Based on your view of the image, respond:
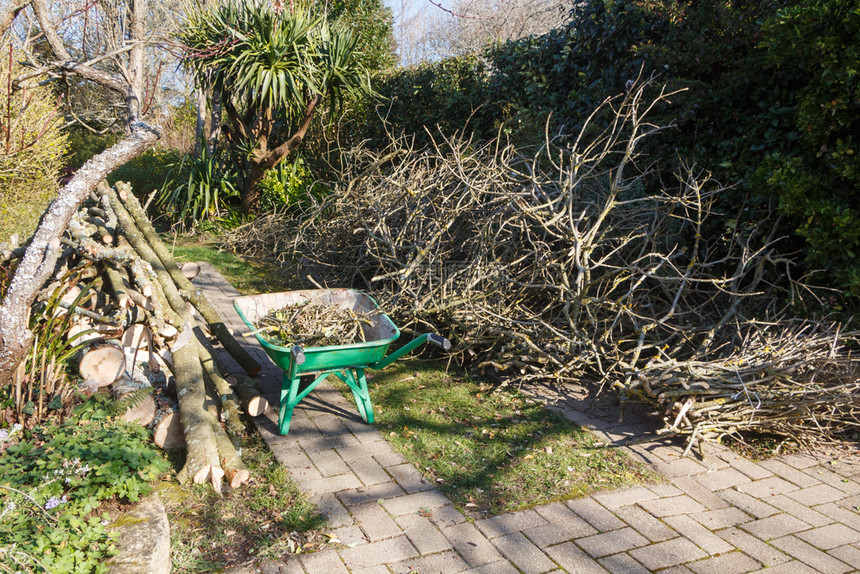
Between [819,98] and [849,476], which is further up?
[819,98]

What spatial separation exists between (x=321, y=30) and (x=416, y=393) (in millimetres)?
6831

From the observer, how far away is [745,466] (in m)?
3.56

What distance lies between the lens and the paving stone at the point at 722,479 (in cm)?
334

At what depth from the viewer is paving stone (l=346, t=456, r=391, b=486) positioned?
3.24m

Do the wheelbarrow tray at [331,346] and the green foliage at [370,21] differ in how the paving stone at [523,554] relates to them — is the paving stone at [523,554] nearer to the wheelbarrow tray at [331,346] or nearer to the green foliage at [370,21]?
the wheelbarrow tray at [331,346]

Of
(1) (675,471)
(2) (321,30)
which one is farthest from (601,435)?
(2) (321,30)

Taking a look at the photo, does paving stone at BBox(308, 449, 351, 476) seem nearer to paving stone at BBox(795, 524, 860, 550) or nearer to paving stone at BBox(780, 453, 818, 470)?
paving stone at BBox(795, 524, 860, 550)

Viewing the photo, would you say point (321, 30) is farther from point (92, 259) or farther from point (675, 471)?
point (675, 471)

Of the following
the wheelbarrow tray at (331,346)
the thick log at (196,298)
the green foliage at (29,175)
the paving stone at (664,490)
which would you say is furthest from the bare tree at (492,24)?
the paving stone at (664,490)

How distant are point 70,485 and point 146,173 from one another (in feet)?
32.9

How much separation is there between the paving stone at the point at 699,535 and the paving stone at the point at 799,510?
1.82 feet

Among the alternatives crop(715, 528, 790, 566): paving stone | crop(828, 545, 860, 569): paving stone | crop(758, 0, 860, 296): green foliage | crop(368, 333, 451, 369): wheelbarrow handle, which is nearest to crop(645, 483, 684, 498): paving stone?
crop(715, 528, 790, 566): paving stone

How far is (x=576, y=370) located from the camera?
14.6 ft

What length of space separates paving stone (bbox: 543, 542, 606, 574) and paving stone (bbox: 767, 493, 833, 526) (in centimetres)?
125
